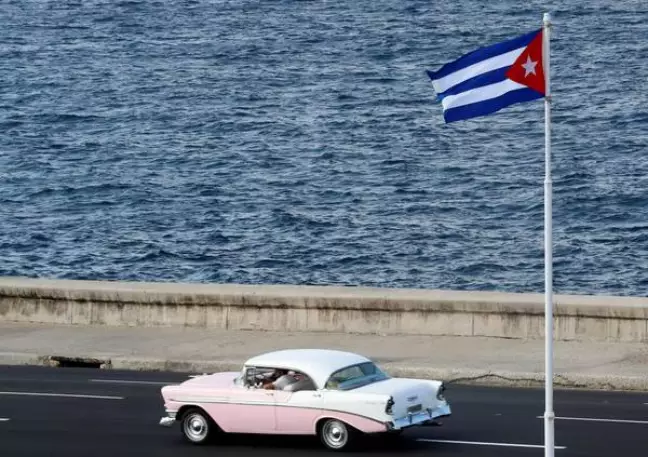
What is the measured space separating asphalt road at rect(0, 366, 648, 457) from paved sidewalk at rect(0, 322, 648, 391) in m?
0.41

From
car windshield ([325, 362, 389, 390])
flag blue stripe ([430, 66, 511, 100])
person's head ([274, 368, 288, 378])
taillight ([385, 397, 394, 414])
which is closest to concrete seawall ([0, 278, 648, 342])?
car windshield ([325, 362, 389, 390])

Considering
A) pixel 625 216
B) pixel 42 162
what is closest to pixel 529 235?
pixel 625 216

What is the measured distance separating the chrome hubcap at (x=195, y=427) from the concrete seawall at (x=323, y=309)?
274 inches

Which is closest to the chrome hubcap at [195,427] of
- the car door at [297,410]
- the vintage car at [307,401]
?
the vintage car at [307,401]

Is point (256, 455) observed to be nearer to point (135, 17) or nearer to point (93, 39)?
point (93, 39)

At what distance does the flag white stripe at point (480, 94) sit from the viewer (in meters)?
15.1

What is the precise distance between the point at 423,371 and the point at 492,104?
8172mm

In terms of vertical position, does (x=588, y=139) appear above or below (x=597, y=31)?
below

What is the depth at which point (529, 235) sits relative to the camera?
165 feet

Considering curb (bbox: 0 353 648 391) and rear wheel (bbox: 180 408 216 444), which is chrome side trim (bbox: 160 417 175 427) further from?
curb (bbox: 0 353 648 391)

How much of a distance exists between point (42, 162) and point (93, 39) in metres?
36.4

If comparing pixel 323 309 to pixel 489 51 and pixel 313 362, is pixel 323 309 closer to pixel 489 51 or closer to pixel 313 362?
pixel 313 362

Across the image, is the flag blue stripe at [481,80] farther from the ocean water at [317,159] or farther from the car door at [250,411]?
the ocean water at [317,159]

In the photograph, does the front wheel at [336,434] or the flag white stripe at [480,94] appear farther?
the front wheel at [336,434]
